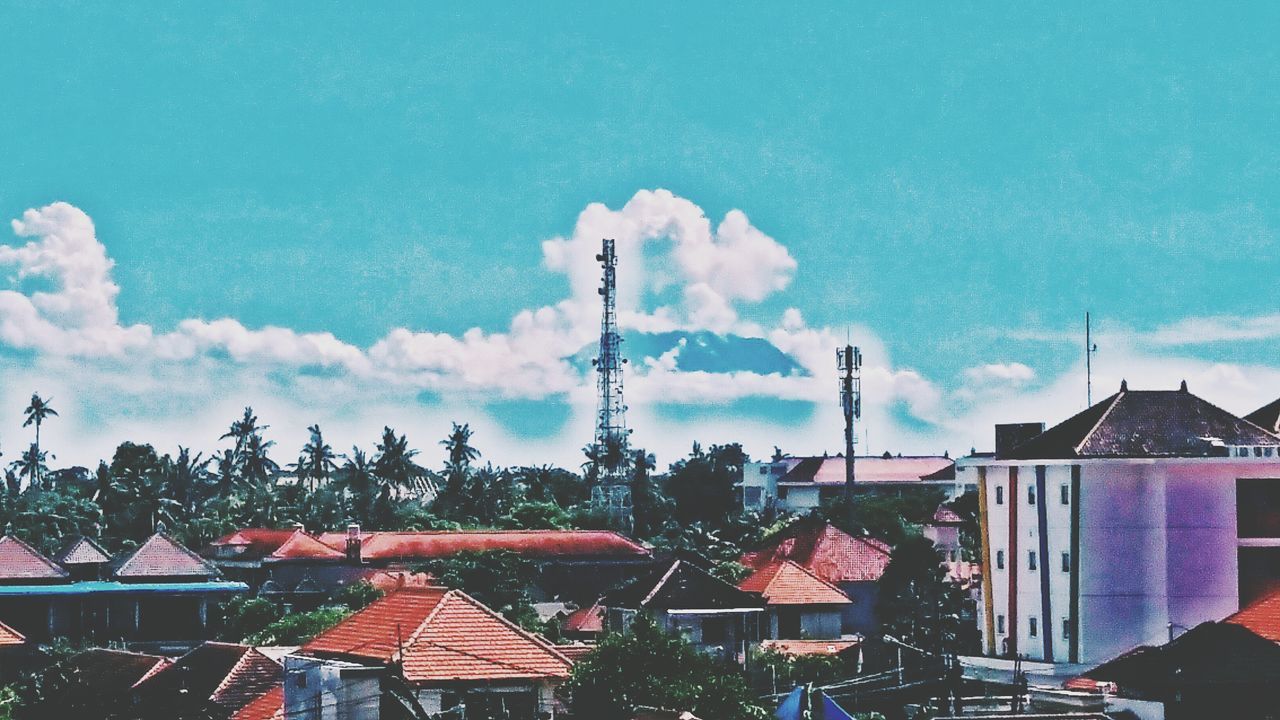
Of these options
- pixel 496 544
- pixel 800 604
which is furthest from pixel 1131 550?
pixel 496 544

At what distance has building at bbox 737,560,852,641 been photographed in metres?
62.2

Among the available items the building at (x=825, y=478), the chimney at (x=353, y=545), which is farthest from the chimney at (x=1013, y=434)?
the building at (x=825, y=478)

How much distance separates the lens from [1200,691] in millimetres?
39906

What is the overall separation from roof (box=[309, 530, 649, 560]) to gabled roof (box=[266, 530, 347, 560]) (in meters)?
1.19

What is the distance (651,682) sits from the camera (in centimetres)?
3525

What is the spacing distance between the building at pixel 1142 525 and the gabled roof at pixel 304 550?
35472mm

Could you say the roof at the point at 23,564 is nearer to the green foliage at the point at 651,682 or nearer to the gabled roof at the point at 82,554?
the gabled roof at the point at 82,554

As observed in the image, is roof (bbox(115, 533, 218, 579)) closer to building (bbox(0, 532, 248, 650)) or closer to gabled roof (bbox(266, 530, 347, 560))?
building (bbox(0, 532, 248, 650))

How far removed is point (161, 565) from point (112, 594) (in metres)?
3.64

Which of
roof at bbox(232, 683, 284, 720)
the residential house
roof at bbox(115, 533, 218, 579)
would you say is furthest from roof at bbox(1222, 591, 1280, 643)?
roof at bbox(115, 533, 218, 579)

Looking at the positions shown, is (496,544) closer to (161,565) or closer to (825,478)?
(161,565)

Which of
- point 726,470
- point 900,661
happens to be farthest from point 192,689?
point 726,470

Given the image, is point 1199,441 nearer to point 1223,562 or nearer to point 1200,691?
point 1223,562

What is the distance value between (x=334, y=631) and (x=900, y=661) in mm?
24070
